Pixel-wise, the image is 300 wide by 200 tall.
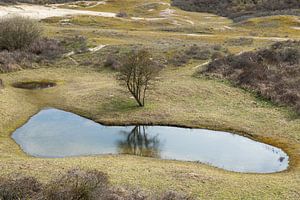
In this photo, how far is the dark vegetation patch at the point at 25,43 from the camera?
6700 cm

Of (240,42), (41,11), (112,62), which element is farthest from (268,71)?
(41,11)

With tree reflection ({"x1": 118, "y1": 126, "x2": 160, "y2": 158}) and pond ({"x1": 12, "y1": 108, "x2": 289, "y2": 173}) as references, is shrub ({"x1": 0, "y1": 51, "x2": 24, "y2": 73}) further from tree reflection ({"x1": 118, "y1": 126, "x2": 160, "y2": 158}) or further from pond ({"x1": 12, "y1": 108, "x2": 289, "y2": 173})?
tree reflection ({"x1": 118, "y1": 126, "x2": 160, "y2": 158})

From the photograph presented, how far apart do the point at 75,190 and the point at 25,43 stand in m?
54.4

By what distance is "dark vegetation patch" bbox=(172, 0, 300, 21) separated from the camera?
11347 centimetres

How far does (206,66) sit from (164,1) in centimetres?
8202

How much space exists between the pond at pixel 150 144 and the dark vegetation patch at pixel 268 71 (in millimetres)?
10045

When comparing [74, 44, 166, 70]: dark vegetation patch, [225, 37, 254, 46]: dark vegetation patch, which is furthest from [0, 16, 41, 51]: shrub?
[225, 37, 254, 46]: dark vegetation patch

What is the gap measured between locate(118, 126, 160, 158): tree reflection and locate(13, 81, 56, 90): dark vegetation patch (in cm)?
1829

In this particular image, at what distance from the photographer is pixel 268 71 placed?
56.0 meters

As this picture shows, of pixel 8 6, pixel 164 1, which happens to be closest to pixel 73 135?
pixel 8 6

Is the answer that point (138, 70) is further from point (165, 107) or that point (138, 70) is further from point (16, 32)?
point (16, 32)

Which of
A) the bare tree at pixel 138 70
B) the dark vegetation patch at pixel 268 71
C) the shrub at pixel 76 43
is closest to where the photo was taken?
the bare tree at pixel 138 70

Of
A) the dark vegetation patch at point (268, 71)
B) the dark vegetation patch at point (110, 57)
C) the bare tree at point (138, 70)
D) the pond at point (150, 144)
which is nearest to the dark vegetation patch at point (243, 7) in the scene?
the dark vegetation patch at point (110, 57)

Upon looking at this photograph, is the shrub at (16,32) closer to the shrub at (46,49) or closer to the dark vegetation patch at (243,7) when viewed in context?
the shrub at (46,49)
